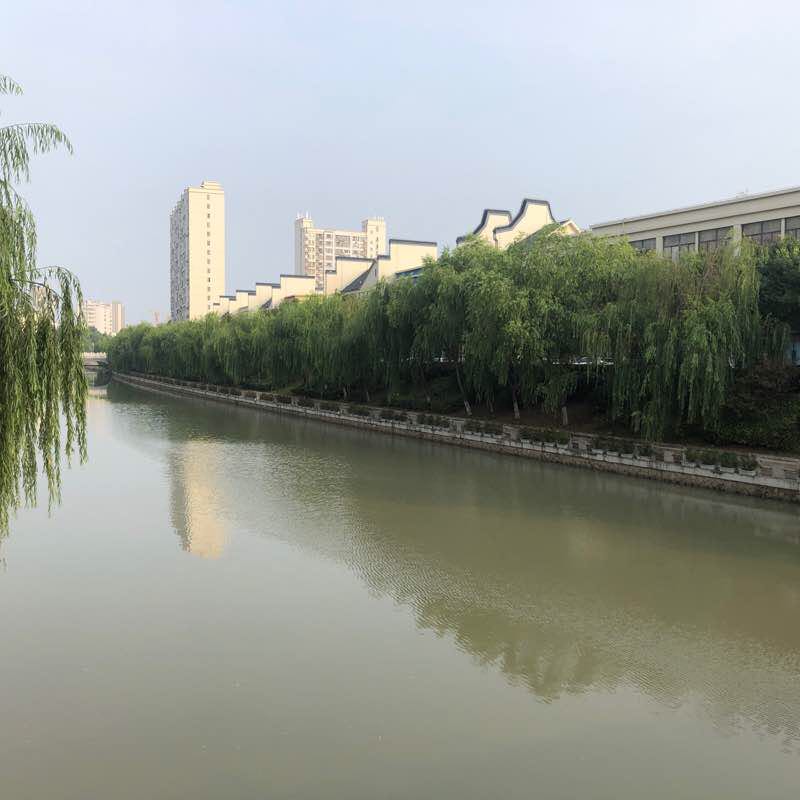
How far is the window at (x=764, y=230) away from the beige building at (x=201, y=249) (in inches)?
2905

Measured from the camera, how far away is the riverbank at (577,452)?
1439cm

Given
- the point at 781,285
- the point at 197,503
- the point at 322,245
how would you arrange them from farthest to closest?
1. the point at 322,245
2. the point at 781,285
3. the point at 197,503

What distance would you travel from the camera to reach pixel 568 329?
19.4 metres

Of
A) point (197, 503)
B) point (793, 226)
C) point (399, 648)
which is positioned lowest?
point (399, 648)

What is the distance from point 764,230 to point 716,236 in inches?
64.0

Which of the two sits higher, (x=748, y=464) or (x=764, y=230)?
(x=764, y=230)

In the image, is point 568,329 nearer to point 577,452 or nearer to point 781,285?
point 577,452

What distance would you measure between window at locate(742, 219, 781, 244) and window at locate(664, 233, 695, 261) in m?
1.95

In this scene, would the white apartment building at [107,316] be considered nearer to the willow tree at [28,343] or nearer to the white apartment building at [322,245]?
the white apartment building at [322,245]

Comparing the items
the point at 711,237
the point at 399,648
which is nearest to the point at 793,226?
the point at 711,237

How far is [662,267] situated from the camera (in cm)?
1741

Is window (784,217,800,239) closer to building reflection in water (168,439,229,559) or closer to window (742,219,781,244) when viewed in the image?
window (742,219,781,244)

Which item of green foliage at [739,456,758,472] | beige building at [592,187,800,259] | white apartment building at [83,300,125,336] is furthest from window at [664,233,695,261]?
white apartment building at [83,300,125,336]

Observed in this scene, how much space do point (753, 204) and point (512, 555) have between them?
17310mm
